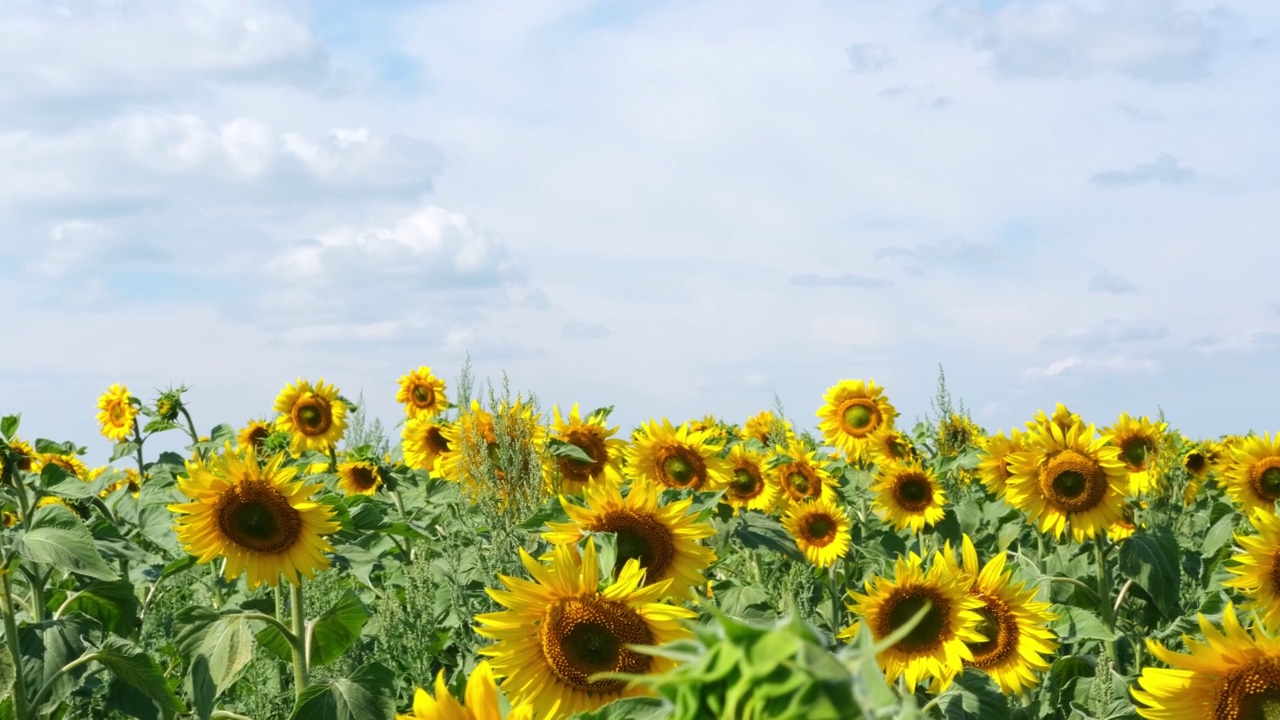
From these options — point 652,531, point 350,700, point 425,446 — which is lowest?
point 350,700

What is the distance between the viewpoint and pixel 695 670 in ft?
2.33

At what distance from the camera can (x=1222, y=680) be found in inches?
112

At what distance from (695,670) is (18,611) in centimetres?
589

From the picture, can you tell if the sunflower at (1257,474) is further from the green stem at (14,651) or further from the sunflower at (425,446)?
the green stem at (14,651)

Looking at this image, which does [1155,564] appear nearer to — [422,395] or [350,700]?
[350,700]

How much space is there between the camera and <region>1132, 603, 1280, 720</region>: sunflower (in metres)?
2.80

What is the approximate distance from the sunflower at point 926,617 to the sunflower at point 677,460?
64.8 inches

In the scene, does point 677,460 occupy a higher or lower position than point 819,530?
higher

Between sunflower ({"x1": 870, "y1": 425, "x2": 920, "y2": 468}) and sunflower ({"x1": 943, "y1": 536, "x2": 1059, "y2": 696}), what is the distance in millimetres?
5439

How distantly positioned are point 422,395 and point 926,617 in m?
7.19

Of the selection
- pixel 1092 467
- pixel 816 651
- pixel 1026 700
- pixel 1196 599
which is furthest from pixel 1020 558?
pixel 816 651

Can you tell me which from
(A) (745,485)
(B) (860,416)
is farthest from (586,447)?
(B) (860,416)

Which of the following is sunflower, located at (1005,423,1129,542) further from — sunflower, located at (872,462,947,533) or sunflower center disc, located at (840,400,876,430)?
sunflower center disc, located at (840,400,876,430)

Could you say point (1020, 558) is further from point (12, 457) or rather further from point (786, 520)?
point (12, 457)
